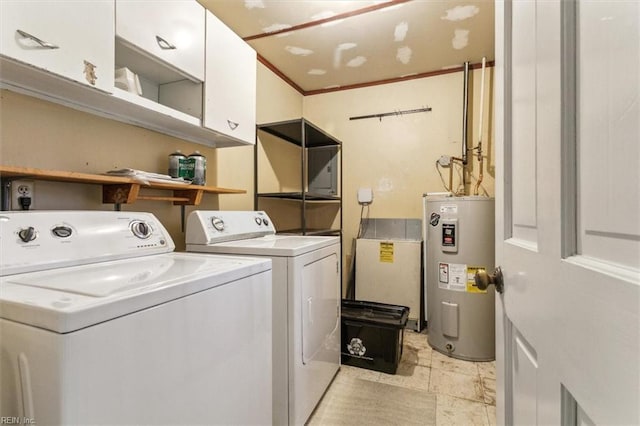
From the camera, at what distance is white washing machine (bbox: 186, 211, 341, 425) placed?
1.40 m

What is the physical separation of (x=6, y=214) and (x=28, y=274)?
22cm

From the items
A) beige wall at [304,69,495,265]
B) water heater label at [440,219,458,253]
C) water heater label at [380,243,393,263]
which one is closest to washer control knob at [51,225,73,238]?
water heater label at [440,219,458,253]


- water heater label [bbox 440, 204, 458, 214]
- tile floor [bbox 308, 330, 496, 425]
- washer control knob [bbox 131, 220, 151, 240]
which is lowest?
tile floor [bbox 308, 330, 496, 425]

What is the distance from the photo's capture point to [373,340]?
2.07 metres

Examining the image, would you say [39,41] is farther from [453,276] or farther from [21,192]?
[453,276]

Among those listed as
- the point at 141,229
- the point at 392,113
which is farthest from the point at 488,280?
the point at 392,113

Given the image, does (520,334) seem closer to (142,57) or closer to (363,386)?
(363,386)

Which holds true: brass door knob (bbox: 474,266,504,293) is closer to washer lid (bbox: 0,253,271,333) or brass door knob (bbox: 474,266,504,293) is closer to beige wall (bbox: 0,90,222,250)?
washer lid (bbox: 0,253,271,333)

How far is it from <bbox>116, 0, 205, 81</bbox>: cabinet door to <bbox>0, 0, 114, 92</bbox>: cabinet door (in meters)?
0.08

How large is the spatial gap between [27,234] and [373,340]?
189cm

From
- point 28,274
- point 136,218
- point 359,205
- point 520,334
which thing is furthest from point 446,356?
point 28,274

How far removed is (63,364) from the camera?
20.9 inches

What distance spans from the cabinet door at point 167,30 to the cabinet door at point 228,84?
0.08m

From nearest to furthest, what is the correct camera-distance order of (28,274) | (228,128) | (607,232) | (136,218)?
(607,232) → (28,274) → (136,218) → (228,128)
